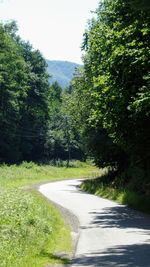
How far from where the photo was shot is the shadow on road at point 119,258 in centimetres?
1326

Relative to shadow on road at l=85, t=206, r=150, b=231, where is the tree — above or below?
above

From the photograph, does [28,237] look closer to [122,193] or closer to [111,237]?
[111,237]

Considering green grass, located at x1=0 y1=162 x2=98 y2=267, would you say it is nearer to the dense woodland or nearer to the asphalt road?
the asphalt road

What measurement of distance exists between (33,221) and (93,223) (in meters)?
4.39

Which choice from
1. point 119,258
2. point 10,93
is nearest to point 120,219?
point 119,258

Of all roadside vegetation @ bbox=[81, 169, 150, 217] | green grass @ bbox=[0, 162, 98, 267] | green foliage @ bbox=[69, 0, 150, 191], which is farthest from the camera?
roadside vegetation @ bbox=[81, 169, 150, 217]

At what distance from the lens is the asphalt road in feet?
45.6

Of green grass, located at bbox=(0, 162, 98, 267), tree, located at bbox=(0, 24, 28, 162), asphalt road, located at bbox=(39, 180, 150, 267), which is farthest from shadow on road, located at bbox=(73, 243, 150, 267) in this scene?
tree, located at bbox=(0, 24, 28, 162)

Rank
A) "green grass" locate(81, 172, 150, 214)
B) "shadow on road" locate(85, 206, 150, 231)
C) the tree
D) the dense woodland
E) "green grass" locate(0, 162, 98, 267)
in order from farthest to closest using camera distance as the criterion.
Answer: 1. the tree
2. "green grass" locate(81, 172, 150, 214)
3. the dense woodland
4. "shadow on road" locate(85, 206, 150, 231)
5. "green grass" locate(0, 162, 98, 267)

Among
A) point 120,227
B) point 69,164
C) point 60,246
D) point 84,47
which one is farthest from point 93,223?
point 69,164

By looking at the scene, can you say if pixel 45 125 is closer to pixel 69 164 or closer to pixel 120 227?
pixel 69 164

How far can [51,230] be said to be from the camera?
20219mm

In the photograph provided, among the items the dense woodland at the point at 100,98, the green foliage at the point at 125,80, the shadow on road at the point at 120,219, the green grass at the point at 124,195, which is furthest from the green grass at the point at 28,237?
the dense woodland at the point at 100,98

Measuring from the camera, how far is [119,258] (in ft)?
46.5
